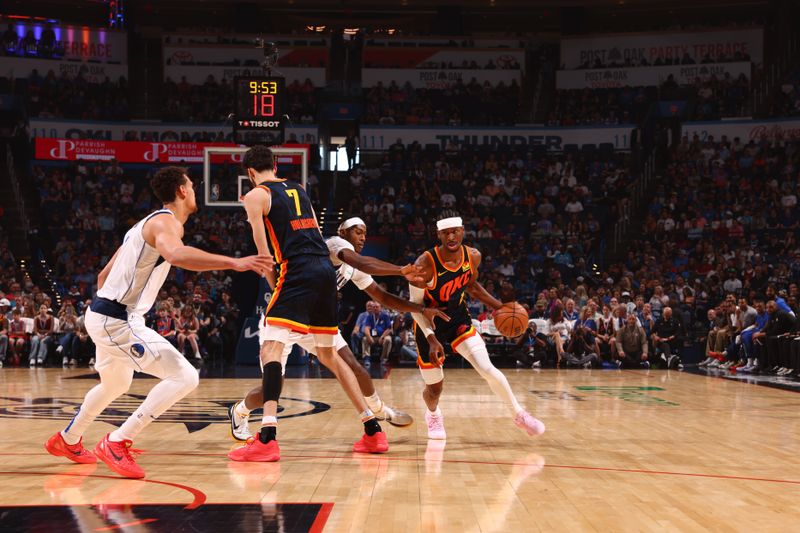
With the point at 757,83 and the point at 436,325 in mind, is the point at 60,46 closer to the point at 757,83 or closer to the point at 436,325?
the point at 757,83

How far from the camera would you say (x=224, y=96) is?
105ft

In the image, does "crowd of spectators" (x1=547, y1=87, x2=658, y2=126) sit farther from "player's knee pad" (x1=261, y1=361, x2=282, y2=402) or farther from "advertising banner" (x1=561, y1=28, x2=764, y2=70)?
"player's knee pad" (x1=261, y1=361, x2=282, y2=402)

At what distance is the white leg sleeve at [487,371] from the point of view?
7.61m

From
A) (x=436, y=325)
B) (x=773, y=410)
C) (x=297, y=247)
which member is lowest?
(x=773, y=410)

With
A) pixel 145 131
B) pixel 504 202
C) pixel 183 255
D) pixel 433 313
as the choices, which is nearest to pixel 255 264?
pixel 183 255

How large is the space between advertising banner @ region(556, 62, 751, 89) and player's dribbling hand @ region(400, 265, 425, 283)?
27.1 m

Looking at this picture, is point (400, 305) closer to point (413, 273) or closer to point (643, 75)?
point (413, 273)

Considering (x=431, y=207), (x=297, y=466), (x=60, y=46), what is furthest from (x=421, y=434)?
(x=60, y=46)

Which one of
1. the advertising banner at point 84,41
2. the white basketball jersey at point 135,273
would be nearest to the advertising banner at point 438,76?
the advertising banner at point 84,41

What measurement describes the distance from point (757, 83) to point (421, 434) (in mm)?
26361

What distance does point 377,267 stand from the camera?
21.9 ft

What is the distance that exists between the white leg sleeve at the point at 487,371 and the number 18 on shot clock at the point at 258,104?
10.3m

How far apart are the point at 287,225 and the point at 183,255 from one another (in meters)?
1.17

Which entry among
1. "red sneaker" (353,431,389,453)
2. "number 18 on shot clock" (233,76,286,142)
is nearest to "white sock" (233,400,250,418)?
"red sneaker" (353,431,389,453)
